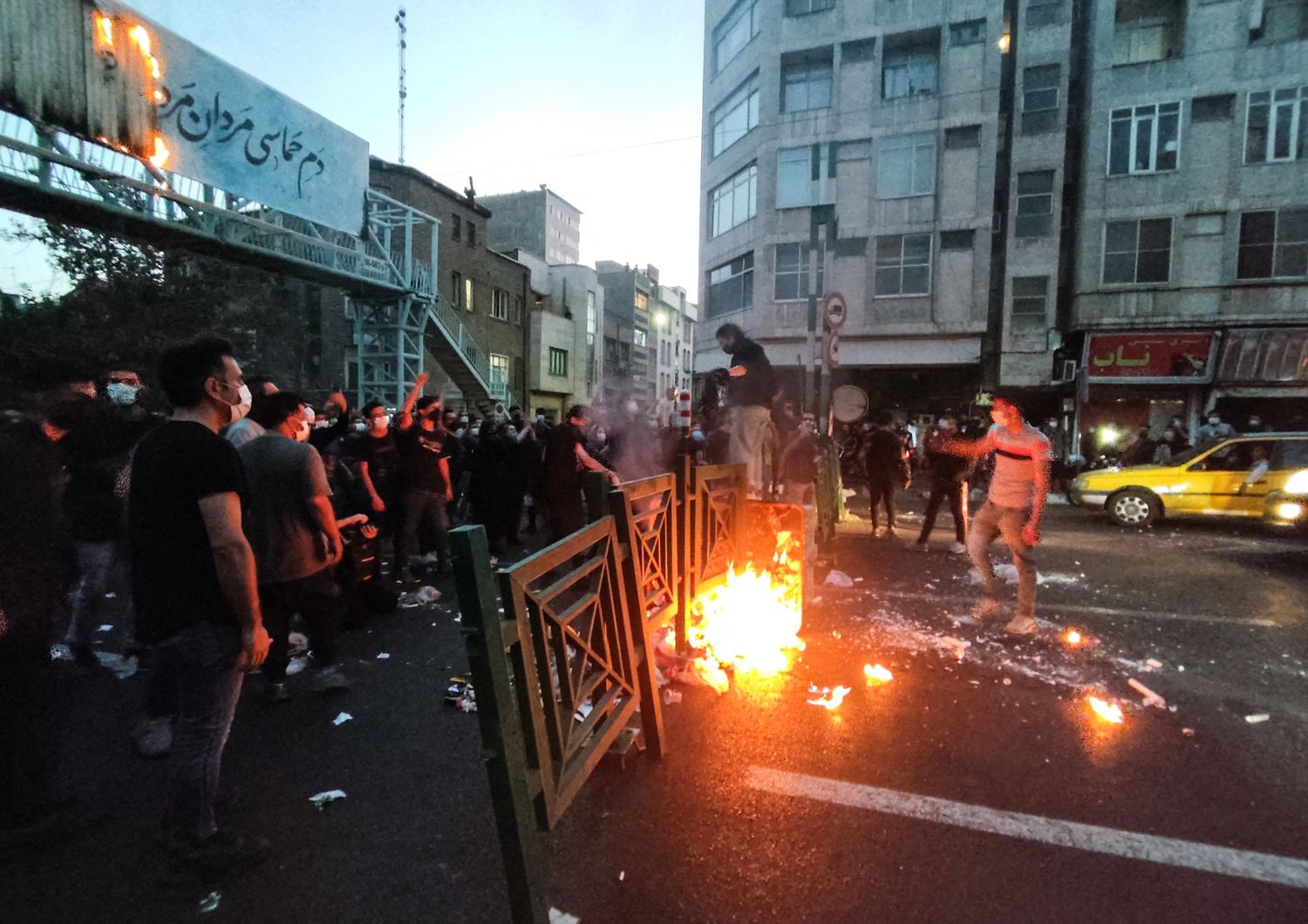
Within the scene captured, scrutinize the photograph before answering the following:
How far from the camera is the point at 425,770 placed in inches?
134

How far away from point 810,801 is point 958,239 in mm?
25246

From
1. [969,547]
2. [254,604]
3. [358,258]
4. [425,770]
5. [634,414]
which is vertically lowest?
[425,770]

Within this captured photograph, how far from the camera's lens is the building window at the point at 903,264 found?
2434 centimetres

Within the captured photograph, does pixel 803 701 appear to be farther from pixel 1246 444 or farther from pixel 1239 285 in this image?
pixel 1239 285

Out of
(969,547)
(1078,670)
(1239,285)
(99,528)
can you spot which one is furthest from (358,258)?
(1239,285)

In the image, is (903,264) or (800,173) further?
(800,173)

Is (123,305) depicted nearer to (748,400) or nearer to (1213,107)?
(748,400)

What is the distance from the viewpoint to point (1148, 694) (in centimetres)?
436

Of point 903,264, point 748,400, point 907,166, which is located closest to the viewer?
point 748,400

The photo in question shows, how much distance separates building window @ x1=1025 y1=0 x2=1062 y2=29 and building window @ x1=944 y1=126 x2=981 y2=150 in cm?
380

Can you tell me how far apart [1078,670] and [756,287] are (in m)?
22.9

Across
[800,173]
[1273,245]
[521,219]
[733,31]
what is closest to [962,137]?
[800,173]

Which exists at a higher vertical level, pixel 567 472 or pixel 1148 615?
pixel 567 472

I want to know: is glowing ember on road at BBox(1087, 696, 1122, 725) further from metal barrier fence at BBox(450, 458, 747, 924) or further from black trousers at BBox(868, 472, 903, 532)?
black trousers at BBox(868, 472, 903, 532)
